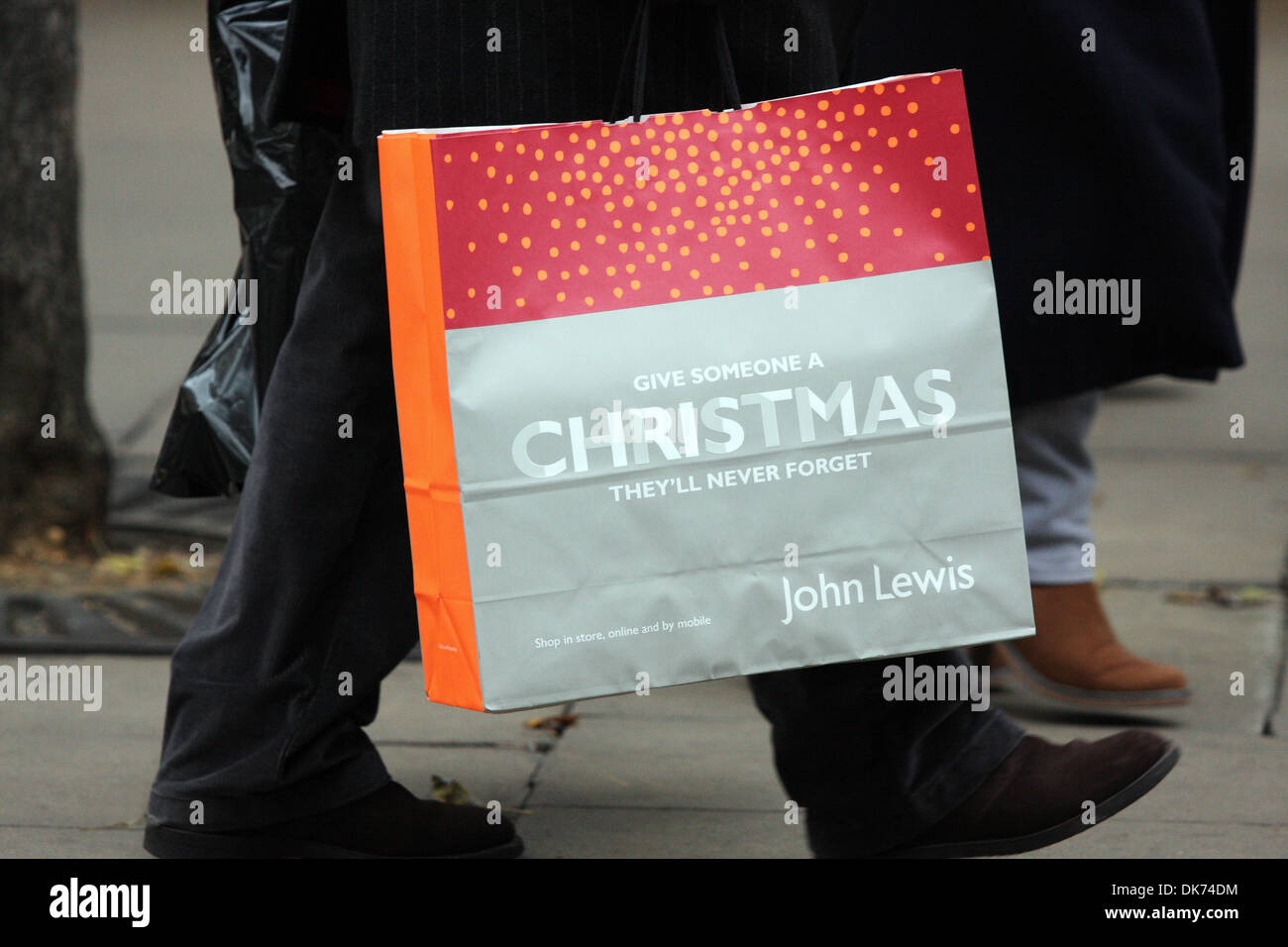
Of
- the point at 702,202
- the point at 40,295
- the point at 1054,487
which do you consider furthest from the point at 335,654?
the point at 40,295

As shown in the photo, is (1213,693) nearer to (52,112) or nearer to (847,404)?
(847,404)

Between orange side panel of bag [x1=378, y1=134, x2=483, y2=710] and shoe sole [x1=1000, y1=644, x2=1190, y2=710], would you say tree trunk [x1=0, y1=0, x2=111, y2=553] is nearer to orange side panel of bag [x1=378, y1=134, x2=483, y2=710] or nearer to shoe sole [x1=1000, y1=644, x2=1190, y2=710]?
shoe sole [x1=1000, y1=644, x2=1190, y2=710]

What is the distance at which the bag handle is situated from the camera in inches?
74.0

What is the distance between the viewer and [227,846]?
2285 millimetres

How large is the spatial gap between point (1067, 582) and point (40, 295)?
247 cm

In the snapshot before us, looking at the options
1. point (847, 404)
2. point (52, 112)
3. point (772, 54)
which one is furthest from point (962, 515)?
point (52, 112)

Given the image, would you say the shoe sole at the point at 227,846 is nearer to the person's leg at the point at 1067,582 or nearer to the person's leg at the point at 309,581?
the person's leg at the point at 309,581

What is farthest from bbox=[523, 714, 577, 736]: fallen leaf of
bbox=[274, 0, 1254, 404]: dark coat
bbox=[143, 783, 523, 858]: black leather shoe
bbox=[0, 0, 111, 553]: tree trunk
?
bbox=[0, 0, 111, 553]: tree trunk

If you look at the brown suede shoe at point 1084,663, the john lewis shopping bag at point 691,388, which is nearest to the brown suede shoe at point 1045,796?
the john lewis shopping bag at point 691,388

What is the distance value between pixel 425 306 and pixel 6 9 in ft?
8.93

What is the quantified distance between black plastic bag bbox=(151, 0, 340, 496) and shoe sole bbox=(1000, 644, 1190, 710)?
5.05 ft

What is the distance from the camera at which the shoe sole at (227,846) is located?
228cm

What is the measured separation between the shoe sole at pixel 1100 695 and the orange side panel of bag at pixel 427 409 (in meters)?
1.61
